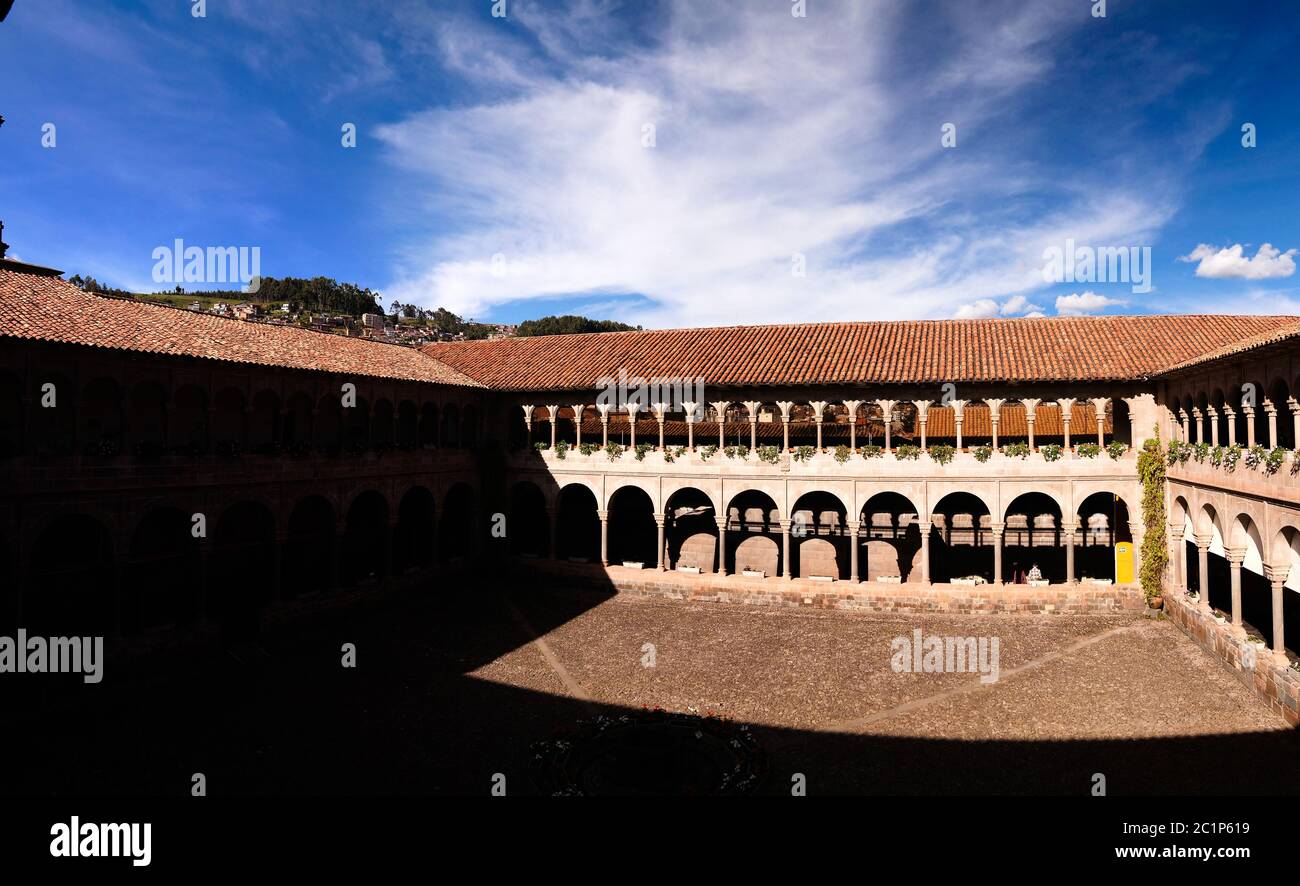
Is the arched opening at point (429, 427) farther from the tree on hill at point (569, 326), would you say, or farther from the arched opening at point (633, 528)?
the tree on hill at point (569, 326)

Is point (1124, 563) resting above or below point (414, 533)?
below

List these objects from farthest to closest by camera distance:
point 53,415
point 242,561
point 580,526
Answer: point 580,526 < point 242,561 < point 53,415

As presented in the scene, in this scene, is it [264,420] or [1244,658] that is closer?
[1244,658]

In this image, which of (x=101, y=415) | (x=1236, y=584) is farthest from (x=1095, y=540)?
(x=101, y=415)

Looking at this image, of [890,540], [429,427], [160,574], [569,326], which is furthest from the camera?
[569,326]

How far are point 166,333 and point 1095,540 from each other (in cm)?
3935

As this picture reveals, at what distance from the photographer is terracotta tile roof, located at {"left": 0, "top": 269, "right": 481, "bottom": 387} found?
57.3 feet

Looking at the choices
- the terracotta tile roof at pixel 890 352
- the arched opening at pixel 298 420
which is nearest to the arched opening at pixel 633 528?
the terracotta tile roof at pixel 890 352

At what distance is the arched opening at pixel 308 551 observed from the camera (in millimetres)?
25609

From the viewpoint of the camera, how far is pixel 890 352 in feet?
90.3

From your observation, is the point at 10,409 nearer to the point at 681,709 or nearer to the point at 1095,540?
the point at 681,709

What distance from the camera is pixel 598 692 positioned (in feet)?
56.9

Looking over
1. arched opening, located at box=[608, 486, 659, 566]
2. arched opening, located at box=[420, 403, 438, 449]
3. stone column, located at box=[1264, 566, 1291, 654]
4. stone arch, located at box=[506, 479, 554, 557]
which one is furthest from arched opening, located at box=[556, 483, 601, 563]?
stone column, located at box=[1264, 566, 1291, 654]
